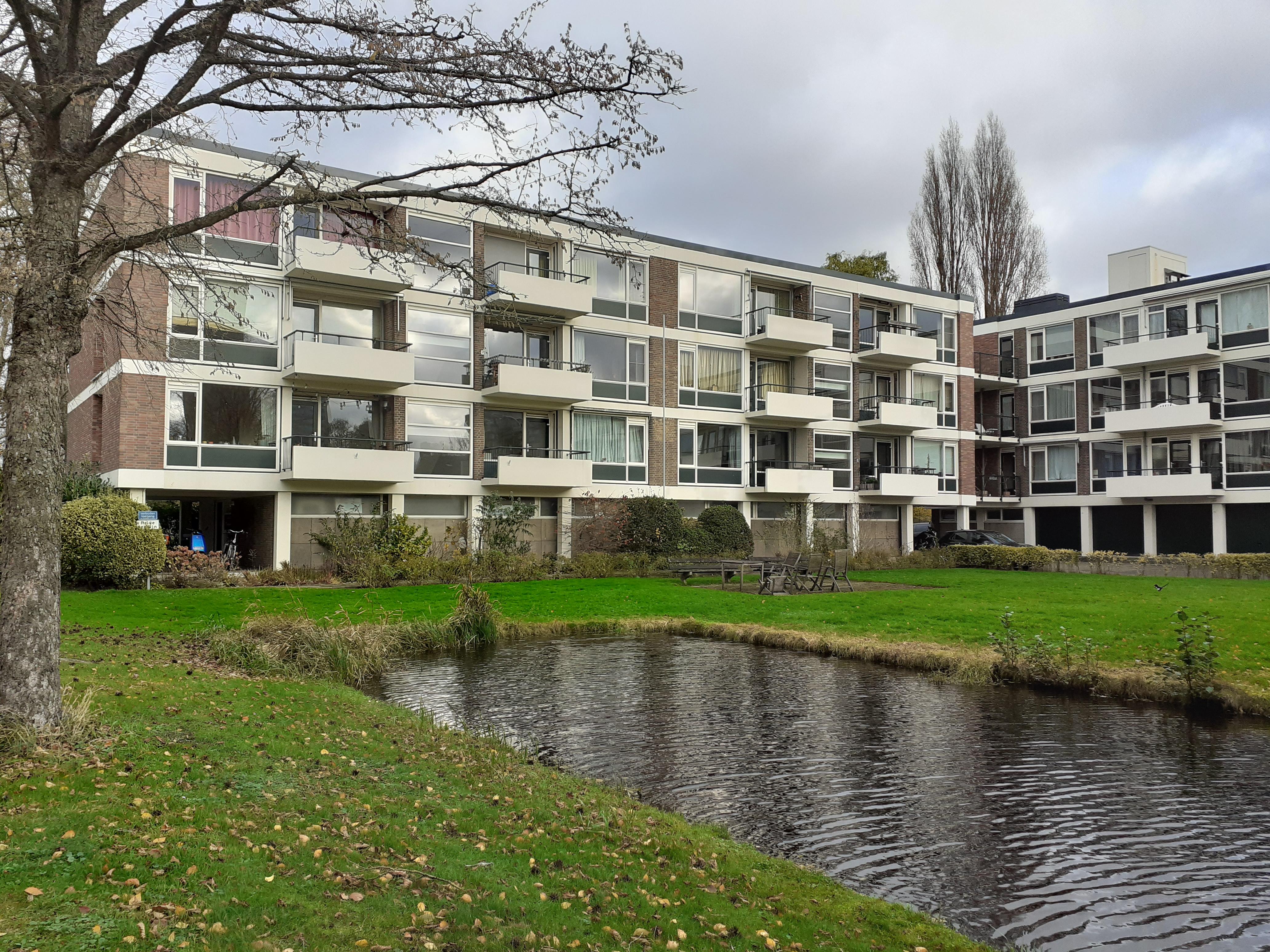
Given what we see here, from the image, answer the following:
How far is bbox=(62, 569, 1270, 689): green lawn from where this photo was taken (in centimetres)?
1435

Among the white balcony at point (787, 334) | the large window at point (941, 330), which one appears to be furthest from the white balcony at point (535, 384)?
the large window at point (941, 330)

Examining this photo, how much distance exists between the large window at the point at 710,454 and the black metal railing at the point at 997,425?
50.3 ft

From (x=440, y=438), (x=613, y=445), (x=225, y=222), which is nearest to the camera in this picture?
(x=225, y=222)

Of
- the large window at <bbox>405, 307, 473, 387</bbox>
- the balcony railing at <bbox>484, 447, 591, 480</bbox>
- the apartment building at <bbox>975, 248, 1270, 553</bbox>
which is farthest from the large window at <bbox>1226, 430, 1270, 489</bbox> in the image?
the large window at <bbox>405, 307, 473, 387</bbox>

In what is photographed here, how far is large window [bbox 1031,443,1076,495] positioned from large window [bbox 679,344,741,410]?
1791 cm

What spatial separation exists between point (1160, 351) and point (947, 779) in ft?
122

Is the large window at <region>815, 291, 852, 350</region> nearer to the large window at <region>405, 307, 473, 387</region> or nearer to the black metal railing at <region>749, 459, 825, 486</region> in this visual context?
the black metal railing at <region>749, 459, 825, 486</region>

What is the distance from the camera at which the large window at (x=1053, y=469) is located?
43688 millimetres

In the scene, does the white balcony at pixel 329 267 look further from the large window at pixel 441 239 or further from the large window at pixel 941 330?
the large window at pixel 941 330

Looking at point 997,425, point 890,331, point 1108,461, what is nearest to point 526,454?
point 890,331

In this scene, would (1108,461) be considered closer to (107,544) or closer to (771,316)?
(771,316)

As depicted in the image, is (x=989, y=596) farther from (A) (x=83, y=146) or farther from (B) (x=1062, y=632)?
(A) (x=83, y=146)

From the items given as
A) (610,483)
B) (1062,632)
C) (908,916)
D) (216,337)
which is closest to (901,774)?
(908,916)

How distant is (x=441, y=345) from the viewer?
2956cm
